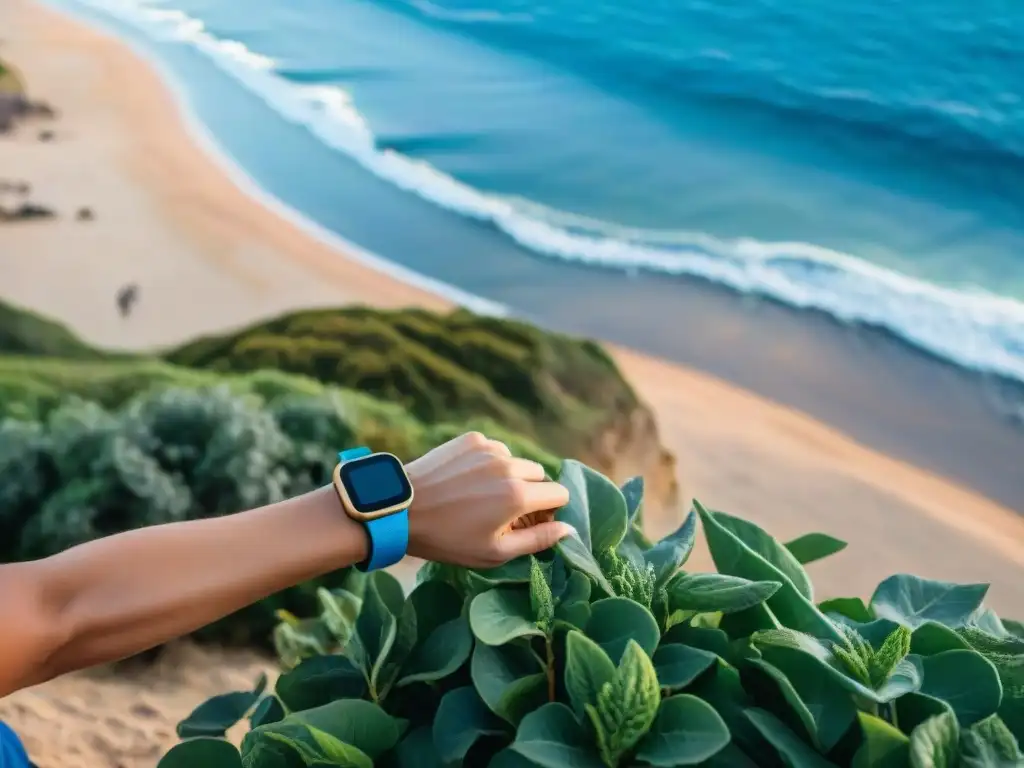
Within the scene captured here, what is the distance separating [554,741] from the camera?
25.1 inches

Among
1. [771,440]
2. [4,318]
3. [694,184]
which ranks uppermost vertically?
[694,184]

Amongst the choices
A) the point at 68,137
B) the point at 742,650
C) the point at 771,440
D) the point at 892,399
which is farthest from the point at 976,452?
the point at 68,137

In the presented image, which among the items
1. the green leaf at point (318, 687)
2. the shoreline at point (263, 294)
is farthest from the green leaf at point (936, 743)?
the shoreline at point (263, 294)

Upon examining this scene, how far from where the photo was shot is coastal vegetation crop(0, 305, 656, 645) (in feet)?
6.19

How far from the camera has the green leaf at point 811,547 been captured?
88cm

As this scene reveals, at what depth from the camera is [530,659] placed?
72cm

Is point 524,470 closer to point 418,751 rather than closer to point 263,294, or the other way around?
point 418,751

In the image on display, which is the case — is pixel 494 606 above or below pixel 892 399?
above

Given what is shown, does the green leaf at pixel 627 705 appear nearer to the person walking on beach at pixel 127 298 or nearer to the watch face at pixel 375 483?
the watch face at pixel 375 483

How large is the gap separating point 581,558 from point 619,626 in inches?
2.7

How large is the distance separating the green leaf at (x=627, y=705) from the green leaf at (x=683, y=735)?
0.04 ft

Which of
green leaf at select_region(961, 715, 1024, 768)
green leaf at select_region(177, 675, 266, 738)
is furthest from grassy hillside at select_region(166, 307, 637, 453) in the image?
green leaf at select_region(961, 715, 1024, 768)

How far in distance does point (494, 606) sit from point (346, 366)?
2.15 meters

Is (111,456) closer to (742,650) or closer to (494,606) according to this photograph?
(494,606)
